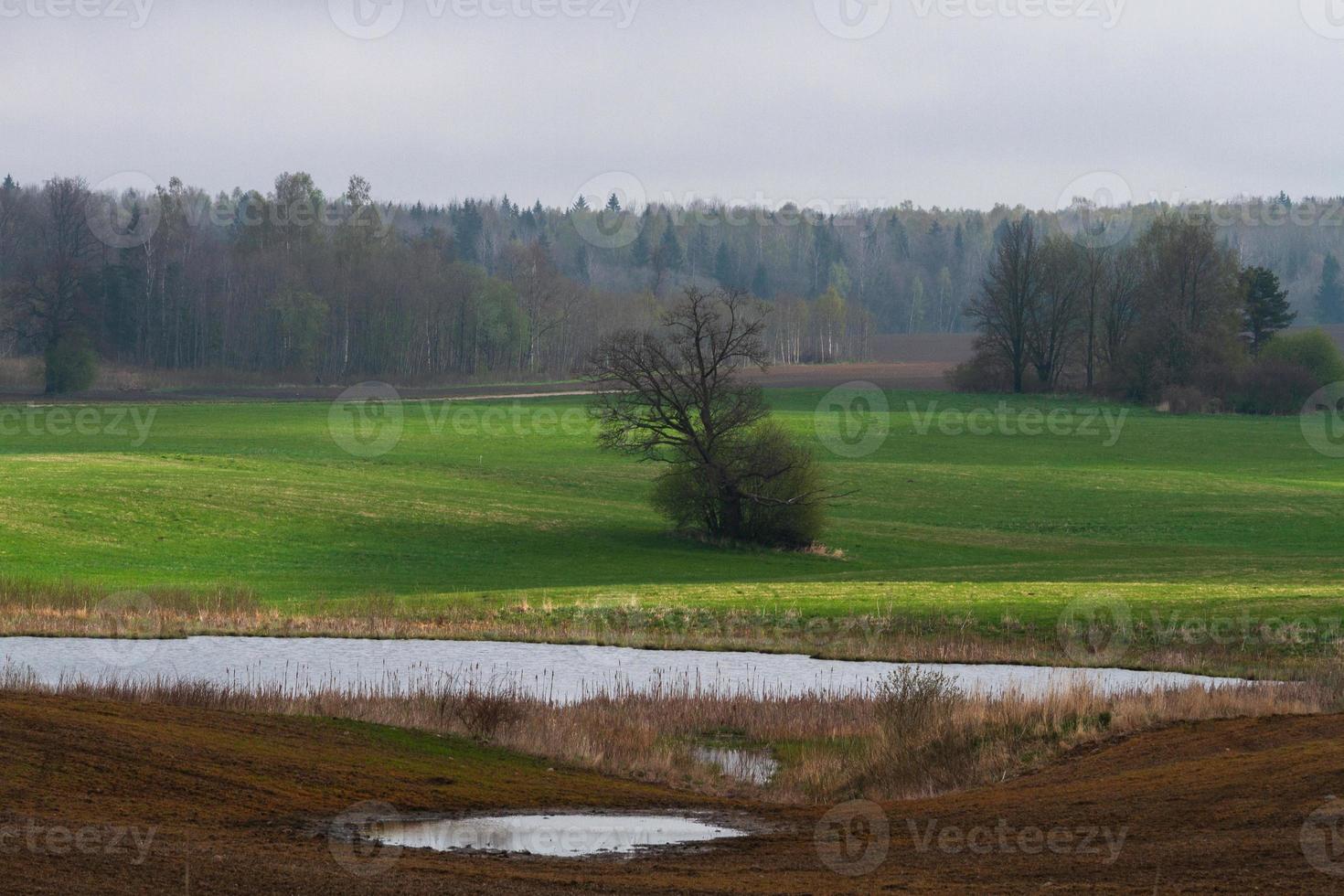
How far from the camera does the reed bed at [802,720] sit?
18203mm

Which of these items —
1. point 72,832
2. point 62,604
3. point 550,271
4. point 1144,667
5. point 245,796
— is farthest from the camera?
point 550,271

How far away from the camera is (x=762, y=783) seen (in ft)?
60.1

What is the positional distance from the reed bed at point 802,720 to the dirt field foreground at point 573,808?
1.27 m

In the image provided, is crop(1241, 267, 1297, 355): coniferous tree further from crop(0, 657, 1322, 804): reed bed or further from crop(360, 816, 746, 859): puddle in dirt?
crop(360, 816, 746, 859): puddle in dirt

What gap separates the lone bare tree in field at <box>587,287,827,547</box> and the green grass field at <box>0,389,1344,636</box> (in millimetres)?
1917

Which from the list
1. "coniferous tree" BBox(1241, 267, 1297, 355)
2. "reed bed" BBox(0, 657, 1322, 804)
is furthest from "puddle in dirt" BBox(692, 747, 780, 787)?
"coniferous tree" BBox(1241, 267, 1297, 355)

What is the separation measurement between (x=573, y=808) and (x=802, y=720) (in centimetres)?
752

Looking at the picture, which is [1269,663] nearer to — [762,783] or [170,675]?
[762,783]

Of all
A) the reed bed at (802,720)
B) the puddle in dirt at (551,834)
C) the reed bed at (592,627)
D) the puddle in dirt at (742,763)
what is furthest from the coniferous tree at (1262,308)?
the puddle in dirt at (551,834)

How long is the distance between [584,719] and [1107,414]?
83688mm

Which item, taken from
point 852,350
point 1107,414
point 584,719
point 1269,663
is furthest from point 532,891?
point 852,350

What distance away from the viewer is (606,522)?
54656 mm

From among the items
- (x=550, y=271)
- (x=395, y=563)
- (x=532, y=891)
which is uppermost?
(x=550, y=271)

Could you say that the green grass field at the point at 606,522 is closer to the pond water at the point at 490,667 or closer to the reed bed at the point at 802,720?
the pond water at the point at 490,667
